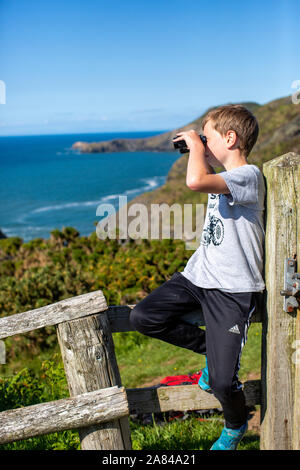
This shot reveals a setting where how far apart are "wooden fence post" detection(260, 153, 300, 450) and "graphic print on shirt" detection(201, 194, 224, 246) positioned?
25 centimetres

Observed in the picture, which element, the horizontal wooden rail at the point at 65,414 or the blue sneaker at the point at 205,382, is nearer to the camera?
the horizontal wooden rail at the point at 65,414

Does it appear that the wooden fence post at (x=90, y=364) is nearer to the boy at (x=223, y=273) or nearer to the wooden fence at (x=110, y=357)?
the wooden fence at (x=110, y=357)

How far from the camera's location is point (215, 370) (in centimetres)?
230

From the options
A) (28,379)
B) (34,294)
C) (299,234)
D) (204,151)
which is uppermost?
(204,151)

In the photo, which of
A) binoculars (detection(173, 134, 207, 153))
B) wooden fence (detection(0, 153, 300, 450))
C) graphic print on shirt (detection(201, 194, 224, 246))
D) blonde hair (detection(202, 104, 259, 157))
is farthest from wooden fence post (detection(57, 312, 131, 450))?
blonde hair (detection(202, 104, 259, 157))

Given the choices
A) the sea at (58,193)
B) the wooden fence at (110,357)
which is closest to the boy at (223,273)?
the wooden fence at (110,357)

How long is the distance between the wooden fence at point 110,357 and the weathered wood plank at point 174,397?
4.9 inches

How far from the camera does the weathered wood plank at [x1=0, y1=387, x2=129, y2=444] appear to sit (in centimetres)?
220

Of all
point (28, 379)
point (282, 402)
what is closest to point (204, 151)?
point (282, 402)

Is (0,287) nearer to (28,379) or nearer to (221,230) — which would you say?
(28,379)

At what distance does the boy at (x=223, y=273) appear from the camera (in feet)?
7.48

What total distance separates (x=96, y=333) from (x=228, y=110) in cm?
144

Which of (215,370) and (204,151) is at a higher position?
(204,151)

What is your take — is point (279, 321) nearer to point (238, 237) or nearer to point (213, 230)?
point (238, 237)
